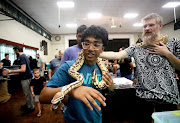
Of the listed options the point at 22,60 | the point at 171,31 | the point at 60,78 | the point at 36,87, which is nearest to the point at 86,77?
the point at 60,78

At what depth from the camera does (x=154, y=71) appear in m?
1.36

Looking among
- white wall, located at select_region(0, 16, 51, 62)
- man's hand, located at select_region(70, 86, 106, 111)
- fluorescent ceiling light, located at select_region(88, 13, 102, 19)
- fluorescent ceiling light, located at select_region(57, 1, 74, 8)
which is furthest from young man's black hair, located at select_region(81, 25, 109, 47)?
fluorescent ceiling light, located at select_region(88, 13, 102, 19)

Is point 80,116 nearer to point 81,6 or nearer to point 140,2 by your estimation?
point 81,6

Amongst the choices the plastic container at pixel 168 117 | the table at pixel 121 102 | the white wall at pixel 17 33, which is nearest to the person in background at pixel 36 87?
the table at pixel 121 102

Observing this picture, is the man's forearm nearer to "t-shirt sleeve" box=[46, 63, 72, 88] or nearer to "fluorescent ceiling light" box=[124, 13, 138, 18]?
"t-shirt sleeve" box=[46, 63, 72, 88]

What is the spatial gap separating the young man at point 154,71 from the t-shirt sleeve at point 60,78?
1.80 feet

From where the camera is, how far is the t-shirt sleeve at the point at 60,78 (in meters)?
0.87

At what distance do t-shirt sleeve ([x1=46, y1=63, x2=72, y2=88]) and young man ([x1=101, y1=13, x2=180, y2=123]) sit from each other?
547mm

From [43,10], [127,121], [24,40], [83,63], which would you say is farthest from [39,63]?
[83,63]

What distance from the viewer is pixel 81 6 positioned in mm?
6418

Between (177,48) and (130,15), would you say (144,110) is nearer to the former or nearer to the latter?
(177,48)

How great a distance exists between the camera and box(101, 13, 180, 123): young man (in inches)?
51.3

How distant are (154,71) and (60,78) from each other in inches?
46.7

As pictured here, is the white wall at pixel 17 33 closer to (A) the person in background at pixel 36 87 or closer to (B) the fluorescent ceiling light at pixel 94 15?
(A) the person in background at pixel 36 87
